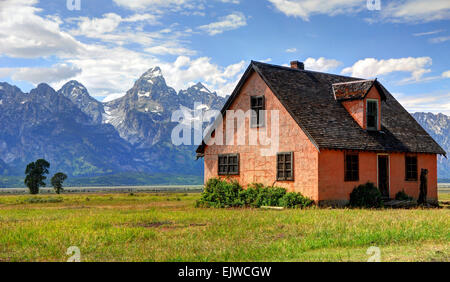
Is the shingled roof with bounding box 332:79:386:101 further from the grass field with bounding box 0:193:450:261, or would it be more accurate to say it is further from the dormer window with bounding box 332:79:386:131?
the grass field with bounding box 0:193:450:261

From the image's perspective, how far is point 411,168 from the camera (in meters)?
31.5

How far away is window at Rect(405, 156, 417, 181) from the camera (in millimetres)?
31234

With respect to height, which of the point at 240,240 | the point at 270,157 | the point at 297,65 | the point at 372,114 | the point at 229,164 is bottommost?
the point at 240,240

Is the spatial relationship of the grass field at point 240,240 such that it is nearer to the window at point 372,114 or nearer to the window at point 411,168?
the window at point 372,114

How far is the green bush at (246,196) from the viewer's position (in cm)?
2688

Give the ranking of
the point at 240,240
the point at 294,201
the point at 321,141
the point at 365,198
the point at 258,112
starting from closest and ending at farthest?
the point at 240,240
the point at 321,141
the point at 294,201
the point at 365,198
the point at 258,112

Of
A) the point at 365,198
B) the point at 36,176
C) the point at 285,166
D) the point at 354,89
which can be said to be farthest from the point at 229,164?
the point at 36,176

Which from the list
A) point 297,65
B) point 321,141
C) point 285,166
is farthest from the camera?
point 297,65

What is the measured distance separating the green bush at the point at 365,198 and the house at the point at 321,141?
434mm

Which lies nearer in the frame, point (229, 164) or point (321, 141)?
point (321, 141)

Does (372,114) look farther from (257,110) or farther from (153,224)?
(153,224)

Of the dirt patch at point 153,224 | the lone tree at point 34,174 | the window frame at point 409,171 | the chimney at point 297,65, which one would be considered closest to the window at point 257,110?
the chimney at point 297,65

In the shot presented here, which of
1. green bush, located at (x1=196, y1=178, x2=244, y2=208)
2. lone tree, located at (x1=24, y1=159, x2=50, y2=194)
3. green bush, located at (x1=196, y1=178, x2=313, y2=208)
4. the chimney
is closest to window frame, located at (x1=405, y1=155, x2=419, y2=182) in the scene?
green bush, located at (x1=196, y1=178, x2=313, y2=208)

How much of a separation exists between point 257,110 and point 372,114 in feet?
24.1
